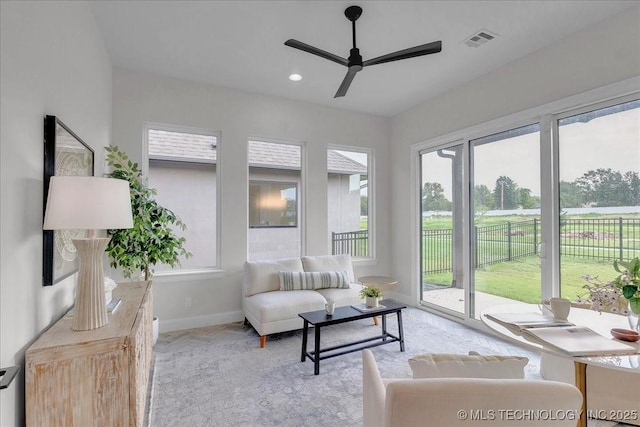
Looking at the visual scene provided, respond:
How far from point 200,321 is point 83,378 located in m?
2.48

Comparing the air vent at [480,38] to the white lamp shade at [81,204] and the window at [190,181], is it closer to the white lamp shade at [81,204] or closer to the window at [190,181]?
the window at [190,181]

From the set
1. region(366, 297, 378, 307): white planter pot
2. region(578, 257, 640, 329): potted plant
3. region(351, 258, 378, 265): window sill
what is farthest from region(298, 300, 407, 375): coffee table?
region(578, 257, 640, 329): potted plant

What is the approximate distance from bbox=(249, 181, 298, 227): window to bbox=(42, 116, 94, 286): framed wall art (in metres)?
2.30

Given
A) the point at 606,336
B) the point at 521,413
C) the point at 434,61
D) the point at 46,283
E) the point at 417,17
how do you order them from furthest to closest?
1. the point at 434,61
2. the point at 417,17
3. the point at 46,283
4. the point at 606,336
5. the point at 521,413

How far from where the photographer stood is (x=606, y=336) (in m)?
1.56

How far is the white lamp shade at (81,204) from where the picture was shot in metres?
1.51

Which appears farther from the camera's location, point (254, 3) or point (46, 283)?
point (254, 3)

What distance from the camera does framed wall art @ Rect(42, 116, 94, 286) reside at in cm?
168

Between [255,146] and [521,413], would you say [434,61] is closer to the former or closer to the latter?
[255,146]

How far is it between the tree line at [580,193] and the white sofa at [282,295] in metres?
1.95

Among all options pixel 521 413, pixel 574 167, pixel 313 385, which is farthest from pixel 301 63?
pixel 521 413

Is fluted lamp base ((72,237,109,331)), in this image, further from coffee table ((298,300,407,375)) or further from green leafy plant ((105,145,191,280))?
coffee table ((298,300,407,375))

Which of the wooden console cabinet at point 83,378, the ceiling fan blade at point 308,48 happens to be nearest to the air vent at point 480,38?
the ceiling fan blade at point 308,48

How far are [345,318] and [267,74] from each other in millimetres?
2870
